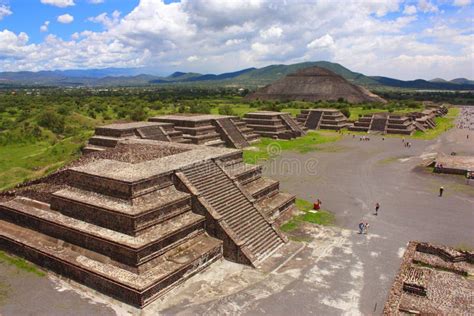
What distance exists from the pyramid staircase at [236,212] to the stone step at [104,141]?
43.2 feet

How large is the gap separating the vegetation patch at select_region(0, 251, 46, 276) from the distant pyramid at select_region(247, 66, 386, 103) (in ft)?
268

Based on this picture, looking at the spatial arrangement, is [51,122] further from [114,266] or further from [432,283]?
[432,283]

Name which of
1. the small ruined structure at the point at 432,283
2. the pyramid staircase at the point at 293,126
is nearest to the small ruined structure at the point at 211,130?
the pyramid staircase at the point at 293,126

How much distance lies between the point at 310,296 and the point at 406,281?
10.8ft

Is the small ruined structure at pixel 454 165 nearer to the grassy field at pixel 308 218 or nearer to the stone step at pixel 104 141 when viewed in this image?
the grassy field at pixel 308 218

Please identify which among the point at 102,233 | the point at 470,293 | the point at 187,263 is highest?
the point at 102,233

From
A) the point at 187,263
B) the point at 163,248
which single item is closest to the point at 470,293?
the point at 187,263

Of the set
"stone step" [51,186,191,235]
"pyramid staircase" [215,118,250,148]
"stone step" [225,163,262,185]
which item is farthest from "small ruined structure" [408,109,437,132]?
"stone step" [51,186,191,235]

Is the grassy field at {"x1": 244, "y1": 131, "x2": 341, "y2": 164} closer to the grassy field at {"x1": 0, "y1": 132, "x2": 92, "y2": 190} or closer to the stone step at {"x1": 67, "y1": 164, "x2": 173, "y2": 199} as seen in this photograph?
the grassy field at {"x1": 0, "y1": 132, "x2": 92, "y2": 190}

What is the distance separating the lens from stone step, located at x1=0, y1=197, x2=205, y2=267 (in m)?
11.4

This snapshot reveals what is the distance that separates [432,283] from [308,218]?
6.44 metres

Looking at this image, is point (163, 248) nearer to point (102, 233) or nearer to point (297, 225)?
point (102, 233)

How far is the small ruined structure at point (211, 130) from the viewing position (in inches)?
1287

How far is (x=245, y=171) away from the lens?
17.3 metres
